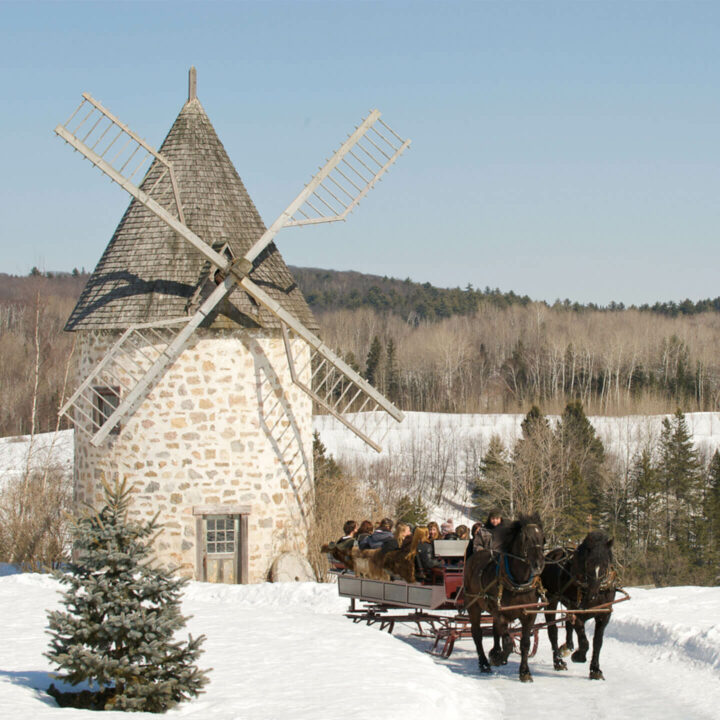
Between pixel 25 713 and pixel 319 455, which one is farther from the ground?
pixel 319 455

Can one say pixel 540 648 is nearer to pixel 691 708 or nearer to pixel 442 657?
pixel 442 657

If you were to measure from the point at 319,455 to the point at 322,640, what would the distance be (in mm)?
21105

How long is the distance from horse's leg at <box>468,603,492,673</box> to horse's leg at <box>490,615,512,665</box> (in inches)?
4.6

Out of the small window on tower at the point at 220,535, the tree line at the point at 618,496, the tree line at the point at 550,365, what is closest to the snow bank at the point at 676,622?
the small window on tower at the point at 220,535

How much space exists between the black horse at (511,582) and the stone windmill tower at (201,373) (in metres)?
6.73

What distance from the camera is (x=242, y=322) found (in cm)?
1802

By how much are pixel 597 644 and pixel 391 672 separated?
85.1 inches

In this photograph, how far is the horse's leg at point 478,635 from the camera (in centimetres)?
1128

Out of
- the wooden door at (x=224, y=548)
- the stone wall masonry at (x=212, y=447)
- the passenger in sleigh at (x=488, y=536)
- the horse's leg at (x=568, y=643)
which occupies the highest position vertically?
the stone wall masonry at (x=212, y=447)

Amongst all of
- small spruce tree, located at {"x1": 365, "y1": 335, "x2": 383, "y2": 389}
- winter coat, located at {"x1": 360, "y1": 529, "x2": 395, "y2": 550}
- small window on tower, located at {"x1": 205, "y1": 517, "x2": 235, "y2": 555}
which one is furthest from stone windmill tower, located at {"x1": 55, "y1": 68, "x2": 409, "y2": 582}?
small spruce tree, located at {"x1": 365, "y1": 335, "x2": 383, "y2": 389}

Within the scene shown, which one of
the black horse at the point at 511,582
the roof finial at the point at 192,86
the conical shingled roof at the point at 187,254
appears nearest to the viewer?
the black horse at the point at 511,582

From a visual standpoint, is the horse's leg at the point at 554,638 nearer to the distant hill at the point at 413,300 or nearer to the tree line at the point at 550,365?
the tree line at the point at 550,365

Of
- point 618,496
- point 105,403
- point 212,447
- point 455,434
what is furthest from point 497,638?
point 455,434

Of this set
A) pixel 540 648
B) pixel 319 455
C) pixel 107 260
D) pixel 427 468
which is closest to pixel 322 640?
pixel 540 648
